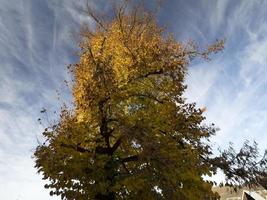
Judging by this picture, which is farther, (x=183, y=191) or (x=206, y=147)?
(x=206, y=147)

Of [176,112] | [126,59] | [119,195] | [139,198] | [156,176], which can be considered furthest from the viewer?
[126,59]

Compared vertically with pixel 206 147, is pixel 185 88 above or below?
above

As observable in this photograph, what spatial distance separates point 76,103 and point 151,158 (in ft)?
23.7

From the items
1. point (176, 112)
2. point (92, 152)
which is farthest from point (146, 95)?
point (92, 152)

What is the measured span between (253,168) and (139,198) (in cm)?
607

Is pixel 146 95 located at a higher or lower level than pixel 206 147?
higher

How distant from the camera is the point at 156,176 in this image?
47.5 ft

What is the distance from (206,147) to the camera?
1909 cm

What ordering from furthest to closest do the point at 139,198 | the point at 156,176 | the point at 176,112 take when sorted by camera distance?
the point at 176,112 < the point at 139,198 < the point at 156,176

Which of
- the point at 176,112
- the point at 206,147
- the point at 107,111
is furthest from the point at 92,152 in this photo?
the point at 206,147

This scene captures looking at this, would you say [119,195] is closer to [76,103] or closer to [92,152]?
[92,152]

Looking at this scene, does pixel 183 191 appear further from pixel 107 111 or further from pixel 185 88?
pixel 185 88

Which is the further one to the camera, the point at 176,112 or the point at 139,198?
the point at 176,112

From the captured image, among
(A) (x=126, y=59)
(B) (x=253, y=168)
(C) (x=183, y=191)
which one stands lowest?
(C) (x=183, y=191)
